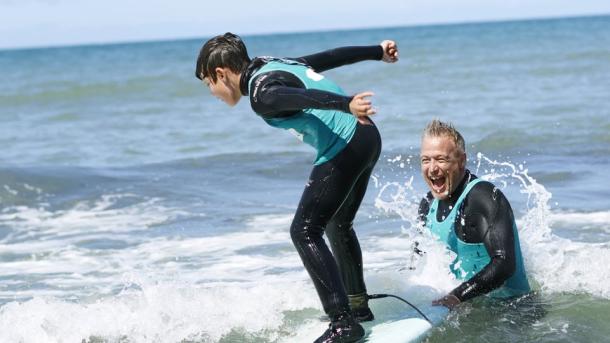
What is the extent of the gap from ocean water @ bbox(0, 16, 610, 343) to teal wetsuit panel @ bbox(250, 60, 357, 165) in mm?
1049

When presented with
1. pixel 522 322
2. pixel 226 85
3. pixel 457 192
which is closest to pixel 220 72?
pixel 226 85

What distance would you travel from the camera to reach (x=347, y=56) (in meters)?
4.77

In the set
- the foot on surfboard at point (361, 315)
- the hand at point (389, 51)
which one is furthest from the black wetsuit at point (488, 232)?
the hand at point (389, 51)

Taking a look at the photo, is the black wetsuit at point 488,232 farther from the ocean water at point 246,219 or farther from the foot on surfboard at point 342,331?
the foot on surfboard at point 342,331

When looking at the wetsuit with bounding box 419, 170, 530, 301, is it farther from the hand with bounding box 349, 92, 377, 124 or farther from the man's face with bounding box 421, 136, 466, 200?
the hand with bounding box 349, 92, 377, 124

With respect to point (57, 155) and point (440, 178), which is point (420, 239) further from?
point (57, 155)

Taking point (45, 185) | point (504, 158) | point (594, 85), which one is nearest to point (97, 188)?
point (45, 185)

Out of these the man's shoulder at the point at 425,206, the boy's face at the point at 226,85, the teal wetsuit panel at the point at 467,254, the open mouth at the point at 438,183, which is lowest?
the teal wetsuit panel at the point at 467,254

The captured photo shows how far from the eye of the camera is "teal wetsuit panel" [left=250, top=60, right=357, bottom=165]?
4.25 m

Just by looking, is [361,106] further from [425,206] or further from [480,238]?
[425,206]

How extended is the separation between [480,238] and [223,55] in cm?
156

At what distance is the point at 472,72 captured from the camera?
26391 mm

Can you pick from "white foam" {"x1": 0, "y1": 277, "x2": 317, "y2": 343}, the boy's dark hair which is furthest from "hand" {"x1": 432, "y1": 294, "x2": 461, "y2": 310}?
the boy's dark hair

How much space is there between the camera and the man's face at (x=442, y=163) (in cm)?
472
